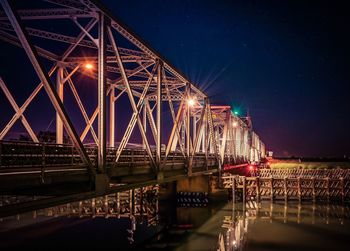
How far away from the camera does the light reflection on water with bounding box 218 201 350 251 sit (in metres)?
22.3

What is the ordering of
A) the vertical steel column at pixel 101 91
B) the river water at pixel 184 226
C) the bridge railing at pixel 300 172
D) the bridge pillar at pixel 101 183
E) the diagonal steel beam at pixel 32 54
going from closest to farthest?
the diagonal steel beam at pixel 32 54
the bridge pillar at pixel 101 183
the vertical steel column at pixel 101 91
the river water at pixel 184 226
the bridge railing at pixel 300 172

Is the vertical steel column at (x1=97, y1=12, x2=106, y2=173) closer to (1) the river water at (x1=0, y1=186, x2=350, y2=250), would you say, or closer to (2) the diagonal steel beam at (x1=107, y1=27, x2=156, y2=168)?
(2) the diagonal steel beam at (x1=107, y1=27, x2=156, y2=168)

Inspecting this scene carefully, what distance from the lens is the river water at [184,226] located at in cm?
2281

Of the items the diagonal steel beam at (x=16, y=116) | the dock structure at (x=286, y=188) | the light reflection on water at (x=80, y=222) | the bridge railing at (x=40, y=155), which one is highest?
the diagonal steel beam at (x=16, y=116)

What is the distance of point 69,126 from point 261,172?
5604 centimetres

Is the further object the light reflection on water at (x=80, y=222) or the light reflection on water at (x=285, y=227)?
the light reflection on water at (x=80, y=222)

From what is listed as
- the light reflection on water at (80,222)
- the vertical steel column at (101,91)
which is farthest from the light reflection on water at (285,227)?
the vertical steel column at (101,91)

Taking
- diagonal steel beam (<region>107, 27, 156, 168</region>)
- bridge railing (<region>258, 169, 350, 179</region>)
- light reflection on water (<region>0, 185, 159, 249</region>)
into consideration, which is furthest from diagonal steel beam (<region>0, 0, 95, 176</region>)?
bridge railing (<region>258, 169, 350, 179</region>)

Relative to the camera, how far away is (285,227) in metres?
27.3

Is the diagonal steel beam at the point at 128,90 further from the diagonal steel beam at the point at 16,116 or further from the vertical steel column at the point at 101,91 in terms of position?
the diagonal steel beam at the point at 16,116

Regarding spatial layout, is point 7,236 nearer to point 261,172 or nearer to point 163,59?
point 163,59

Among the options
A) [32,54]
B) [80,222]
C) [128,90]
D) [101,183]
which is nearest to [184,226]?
[80,222]

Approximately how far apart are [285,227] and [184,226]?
8121 millimetres

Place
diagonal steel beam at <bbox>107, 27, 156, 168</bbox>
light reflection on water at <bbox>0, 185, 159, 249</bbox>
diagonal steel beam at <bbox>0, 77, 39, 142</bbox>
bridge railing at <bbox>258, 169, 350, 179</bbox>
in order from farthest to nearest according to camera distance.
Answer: bridge railing at <bbox>258, 169, 350, 179</bbox>
light reflection on water at <bbox>0, 185, 159, 249</bbox>
diagonal steel beam at <bbox>0, 77, 39, 142</bbox>
diagonal steel beam at <bbox>107, 27, 156, 168</bbox>
